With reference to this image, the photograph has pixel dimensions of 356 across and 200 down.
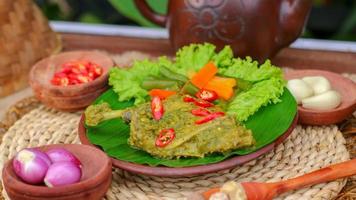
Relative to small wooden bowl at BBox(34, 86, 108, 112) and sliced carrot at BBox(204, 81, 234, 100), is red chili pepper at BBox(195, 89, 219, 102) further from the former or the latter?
small wooden bowl at BBox(34, 86, 108, 112)

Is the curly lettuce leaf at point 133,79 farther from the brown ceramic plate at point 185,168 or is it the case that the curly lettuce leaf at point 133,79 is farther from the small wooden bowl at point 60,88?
the brown ceramic plate at point 185,168

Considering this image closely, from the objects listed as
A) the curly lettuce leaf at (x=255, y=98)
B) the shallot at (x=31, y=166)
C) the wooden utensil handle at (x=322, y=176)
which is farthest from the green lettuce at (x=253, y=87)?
the shallot at (x=31, y=166)

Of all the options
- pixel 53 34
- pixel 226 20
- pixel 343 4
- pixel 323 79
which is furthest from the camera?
pixel 343 4

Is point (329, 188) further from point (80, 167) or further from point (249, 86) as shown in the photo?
point (80, 167)

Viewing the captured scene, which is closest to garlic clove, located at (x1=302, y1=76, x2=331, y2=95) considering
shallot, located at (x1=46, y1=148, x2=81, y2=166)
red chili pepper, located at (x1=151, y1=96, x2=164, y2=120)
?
red chili pepper, located at (x1=151, y1=96, x2=164, y2=120)

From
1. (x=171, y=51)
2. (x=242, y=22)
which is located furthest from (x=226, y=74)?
(x=171, y=51)

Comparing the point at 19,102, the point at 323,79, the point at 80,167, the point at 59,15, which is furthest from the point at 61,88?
the point at 59,15
